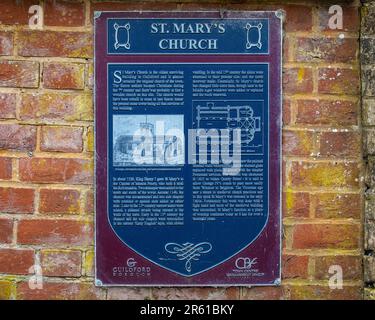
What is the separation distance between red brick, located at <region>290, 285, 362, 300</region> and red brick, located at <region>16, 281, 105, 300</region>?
0.73 m

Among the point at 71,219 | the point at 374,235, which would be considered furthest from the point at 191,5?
the point at 374,235

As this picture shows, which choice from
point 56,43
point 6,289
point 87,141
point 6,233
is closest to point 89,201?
point 87,141

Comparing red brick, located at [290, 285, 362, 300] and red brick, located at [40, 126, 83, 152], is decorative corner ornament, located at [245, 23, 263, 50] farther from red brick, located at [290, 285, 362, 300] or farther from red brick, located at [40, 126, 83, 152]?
red brick, located at [290, 285, 362, 300]

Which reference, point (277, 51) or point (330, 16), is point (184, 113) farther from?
point (330, 16)

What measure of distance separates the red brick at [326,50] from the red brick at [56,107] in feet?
2.52

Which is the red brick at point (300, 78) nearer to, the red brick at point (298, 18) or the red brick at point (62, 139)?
the red brick at point (298, 18)

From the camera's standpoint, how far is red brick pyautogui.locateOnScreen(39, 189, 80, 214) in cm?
239

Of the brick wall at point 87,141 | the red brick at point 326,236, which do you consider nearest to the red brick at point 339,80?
the brick wall at point 87,141

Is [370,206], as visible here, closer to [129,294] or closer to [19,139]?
[129,294]

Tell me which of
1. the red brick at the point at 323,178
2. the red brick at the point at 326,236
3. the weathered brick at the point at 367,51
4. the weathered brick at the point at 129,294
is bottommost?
the weathered brick at the point at 129,294

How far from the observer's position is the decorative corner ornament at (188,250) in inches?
93.7

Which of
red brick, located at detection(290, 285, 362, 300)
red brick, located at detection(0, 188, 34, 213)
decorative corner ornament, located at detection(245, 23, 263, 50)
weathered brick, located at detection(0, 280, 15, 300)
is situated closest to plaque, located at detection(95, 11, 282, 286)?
Answer: decorative corner ornament, located at detection(245, 23, 263, 50)

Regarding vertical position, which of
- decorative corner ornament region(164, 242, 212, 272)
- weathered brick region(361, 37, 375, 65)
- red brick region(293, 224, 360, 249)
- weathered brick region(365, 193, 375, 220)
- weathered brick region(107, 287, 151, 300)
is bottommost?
weathered brick region(107, 287, 151, 300)
